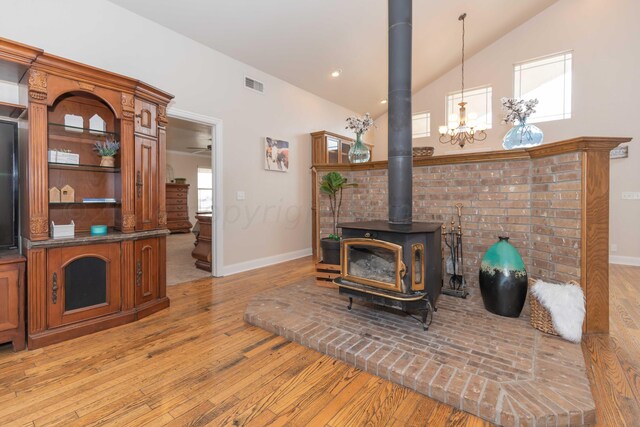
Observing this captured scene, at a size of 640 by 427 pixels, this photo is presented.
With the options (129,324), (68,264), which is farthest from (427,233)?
(68,264)

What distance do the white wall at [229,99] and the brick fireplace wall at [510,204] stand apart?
1.70 m

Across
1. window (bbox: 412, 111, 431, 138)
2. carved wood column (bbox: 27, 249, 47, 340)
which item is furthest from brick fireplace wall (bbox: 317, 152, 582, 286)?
window (bbox: 412, 111, 431, 138)

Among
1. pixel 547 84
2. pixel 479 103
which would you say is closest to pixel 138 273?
pixel 479 103

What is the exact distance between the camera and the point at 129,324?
249 centimetres

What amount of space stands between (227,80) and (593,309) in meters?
4.47

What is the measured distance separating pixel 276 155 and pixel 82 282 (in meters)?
3.01

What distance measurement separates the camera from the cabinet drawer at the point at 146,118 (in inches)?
103

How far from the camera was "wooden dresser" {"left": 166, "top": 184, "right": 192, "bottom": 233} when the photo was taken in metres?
8.39

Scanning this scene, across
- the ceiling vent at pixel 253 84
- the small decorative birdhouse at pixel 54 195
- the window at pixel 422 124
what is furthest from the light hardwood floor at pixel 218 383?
the window at pixel 422 124

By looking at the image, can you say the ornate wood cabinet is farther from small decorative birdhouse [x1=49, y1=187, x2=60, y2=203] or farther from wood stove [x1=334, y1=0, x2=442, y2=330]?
wood stove [x1=334, y1=0, x2=442, y2=330]

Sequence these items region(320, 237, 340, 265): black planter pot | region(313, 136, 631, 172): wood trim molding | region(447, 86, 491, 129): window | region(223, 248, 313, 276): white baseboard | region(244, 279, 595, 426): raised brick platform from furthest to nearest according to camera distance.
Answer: region(447, 86, 491, 129): window
region(223, 248, 313, 276): white baseboard
region(320, 237, 340, 265): black planter pot
region(313, 136, 631, 172): wood trim molding
region(244, 279, 595, 426): raised brick platform

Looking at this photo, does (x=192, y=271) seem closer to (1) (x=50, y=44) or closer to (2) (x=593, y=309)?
(1) (x=50, y=44)

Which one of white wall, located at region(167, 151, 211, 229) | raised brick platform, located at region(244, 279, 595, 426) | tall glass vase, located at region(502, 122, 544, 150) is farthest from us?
white wall, located at region(167, 151, 211, 229)

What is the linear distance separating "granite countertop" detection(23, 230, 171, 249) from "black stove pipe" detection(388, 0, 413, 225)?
219 cm
